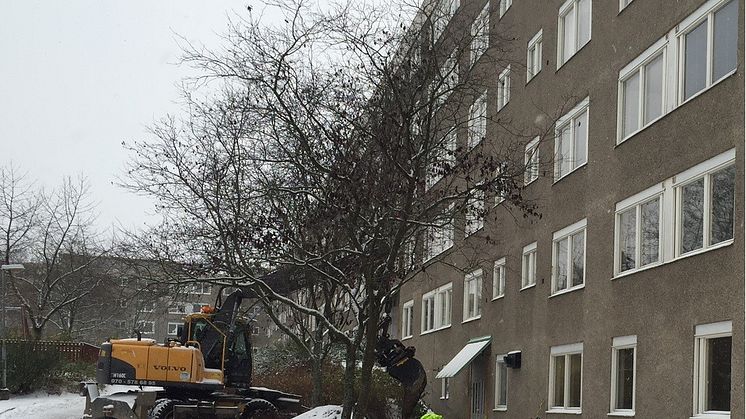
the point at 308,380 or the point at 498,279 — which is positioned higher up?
the point at 498,279

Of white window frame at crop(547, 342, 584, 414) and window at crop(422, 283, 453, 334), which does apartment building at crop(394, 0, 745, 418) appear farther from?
window at crop(422, 283, 453, 334)

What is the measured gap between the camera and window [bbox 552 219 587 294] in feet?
77.5

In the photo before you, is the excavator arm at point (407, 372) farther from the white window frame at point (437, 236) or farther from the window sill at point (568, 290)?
the window sill at point (568, 290)

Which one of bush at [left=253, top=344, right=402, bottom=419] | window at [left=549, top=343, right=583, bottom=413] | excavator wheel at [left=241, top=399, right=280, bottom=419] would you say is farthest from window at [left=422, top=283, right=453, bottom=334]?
window at [left=549, top=343, right=583, bottom=413]

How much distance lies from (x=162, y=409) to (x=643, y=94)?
1428 cm

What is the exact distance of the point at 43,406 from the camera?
119 ft

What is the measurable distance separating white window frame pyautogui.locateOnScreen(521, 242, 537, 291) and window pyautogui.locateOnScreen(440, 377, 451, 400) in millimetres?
9173

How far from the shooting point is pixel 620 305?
2064 cm

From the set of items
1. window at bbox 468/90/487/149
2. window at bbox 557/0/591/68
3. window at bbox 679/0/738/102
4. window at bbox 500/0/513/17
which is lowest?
window at bbox 679/0/738/102

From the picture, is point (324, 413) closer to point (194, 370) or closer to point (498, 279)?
point (194, 370)

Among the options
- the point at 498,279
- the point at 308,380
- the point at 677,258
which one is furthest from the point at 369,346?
the point at 308,380

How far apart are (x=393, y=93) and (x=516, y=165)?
4.52 meters

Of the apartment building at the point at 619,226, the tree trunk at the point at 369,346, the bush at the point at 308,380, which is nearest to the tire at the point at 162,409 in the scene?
the tree trunk at the point at 369,346

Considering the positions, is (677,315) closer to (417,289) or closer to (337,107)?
(337,107)
